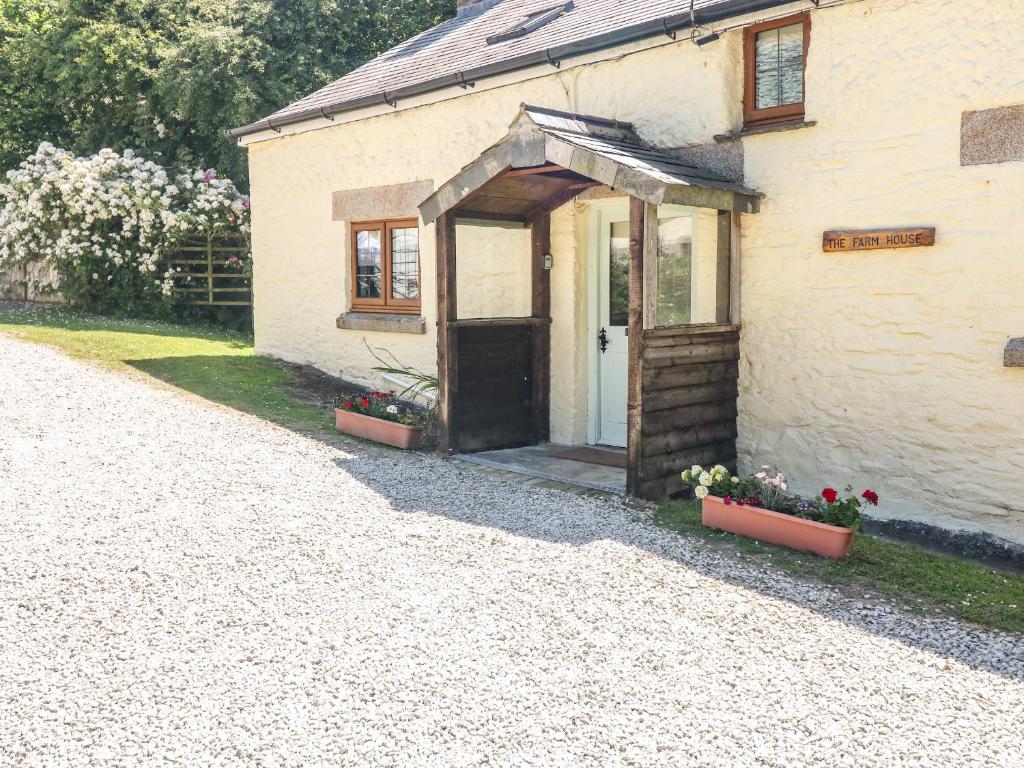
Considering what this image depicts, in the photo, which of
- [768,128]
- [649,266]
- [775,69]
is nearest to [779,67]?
[775,69]

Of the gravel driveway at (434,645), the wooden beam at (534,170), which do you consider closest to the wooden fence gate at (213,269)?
the wooden beam at (534,170)

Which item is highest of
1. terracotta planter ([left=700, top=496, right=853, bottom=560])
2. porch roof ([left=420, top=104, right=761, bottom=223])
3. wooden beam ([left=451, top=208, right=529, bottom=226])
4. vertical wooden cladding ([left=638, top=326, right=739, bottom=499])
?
porch roof ([left=420, top=104, right=761, bottom=223])

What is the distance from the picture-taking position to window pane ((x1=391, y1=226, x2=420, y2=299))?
33.6 feet

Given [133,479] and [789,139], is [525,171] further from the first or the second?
[133,479]

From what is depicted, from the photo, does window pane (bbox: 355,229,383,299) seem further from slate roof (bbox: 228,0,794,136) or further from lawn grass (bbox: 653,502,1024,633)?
lawn grass (bbox: 653,502,1024,633)

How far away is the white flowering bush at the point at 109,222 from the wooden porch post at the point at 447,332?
365 inches

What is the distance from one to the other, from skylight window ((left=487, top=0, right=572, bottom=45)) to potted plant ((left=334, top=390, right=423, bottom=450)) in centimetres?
402

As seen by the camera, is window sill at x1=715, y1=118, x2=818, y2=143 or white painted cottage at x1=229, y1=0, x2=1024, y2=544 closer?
white painted cottage at x1=229, y1=0, x2=1024, y2=544

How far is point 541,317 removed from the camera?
8.84m

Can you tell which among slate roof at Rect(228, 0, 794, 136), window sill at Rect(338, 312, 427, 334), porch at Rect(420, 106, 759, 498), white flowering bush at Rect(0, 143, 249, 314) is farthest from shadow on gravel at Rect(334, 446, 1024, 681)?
white flowering bush at Rect(0, 143, 249, 314)

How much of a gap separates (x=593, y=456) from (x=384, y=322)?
326cm

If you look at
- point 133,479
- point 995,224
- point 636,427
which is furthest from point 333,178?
point 995,224

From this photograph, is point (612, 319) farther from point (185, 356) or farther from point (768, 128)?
point (185, 356)

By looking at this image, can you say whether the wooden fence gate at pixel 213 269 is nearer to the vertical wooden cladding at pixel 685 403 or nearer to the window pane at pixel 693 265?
the window pane at pixel 693 265
